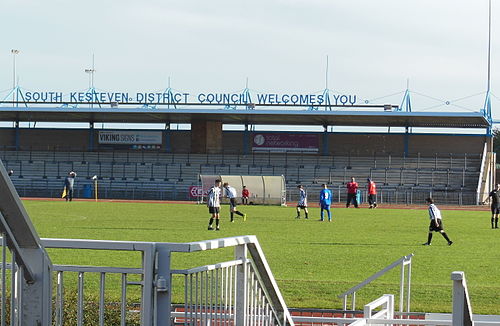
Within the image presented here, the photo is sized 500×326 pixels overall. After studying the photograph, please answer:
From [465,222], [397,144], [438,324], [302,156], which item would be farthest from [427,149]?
[438,324]

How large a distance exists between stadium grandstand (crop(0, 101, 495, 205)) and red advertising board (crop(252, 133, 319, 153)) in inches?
3.2

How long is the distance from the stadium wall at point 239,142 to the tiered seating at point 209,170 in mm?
1129

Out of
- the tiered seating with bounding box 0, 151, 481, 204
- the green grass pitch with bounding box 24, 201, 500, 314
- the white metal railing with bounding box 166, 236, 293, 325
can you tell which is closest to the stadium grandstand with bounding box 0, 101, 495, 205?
the tiered seating with bounding box 0, 151, 481, 204

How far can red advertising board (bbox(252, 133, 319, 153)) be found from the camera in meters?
81.5

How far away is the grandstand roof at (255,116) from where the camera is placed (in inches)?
2918

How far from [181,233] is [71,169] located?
4938 cm

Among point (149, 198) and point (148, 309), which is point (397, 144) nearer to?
point (149, 198)

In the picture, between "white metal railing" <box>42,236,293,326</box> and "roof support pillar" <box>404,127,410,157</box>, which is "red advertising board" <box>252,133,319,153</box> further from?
"white metal railing" <box>42,236,293,326</box>

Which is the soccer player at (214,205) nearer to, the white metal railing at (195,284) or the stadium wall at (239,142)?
the white metal railing at (195,284)

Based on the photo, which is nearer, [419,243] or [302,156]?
[419,243]

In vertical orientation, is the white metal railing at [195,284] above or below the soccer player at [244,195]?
above

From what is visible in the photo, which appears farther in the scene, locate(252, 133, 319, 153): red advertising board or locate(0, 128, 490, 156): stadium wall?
locate(252, 133, 319, 153): red advertising board

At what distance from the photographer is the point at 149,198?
71.1 m

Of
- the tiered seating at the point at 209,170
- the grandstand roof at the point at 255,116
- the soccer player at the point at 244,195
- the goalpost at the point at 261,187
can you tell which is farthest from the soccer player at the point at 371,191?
the grandstand roof at the point at 255,116
